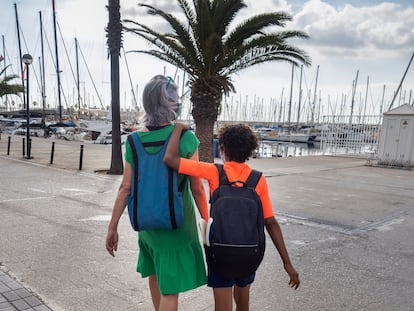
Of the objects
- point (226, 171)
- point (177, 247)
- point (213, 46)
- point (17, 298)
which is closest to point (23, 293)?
point (17, 298)

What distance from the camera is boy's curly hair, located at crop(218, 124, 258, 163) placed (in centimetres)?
227

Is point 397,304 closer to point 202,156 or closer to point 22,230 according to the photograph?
point 22,230

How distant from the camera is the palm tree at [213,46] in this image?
10.8m

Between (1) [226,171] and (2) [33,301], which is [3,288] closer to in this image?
(2) [33,301]

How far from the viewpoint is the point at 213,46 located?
10555mm

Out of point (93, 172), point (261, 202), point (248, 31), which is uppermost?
point (248, 31)

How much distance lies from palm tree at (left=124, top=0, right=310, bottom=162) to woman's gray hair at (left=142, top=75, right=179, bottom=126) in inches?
342

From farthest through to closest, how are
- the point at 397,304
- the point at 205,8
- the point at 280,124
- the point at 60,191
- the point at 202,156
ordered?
the point at 280,124, the point at 202,156, the point at 205,8, the point at 60,191, the point at 397,304

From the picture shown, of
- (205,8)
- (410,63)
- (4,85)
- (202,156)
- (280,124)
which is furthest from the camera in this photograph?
(280,124)

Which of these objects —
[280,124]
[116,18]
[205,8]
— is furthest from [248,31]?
[280,124]

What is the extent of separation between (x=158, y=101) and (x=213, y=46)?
8948 millimetres

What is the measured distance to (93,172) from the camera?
11.3 m

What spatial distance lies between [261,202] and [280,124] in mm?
66338

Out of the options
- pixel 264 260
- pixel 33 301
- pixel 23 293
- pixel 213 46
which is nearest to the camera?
pixel 33 301
